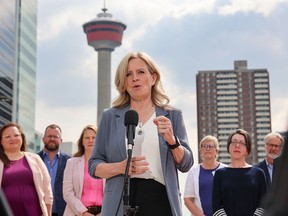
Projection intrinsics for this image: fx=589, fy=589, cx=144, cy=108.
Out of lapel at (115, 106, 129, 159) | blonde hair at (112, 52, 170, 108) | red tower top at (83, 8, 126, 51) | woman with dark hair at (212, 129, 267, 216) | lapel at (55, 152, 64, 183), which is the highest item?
red tower top at (83, 8, 126, 51)

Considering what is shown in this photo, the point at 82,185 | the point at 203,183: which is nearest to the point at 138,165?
the point at 82,185

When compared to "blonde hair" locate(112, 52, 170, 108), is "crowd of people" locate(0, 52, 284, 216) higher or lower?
lower

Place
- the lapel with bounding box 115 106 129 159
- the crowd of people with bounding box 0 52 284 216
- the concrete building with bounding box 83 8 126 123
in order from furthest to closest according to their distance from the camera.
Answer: the concrete building with bounding box 83 8 126 123
the lapel with bounding box 115 106 129 159
the crowd of people with bounding box 0 52 284 216

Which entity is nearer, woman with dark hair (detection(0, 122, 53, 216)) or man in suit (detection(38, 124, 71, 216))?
woman with dark hair (detection(0, 122, 53, 216))

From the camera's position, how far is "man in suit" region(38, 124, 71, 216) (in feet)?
26.9

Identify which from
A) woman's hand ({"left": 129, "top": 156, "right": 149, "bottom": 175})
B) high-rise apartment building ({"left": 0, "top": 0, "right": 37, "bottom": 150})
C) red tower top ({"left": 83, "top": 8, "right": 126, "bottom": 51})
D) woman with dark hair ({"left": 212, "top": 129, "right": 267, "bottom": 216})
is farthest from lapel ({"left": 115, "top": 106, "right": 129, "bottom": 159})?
red tower top ({"left": 83, "top": 8, "right": 126, "bottom": 51})

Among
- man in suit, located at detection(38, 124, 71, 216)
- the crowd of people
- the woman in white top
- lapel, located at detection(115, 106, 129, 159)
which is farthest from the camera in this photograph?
man in suit, located at detection(38, 124, 71, 216)

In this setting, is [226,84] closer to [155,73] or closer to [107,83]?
[107,83]

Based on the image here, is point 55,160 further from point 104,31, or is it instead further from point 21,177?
point 104,31

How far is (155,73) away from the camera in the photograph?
351cm

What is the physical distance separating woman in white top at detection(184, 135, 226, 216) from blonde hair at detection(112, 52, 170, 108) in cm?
456

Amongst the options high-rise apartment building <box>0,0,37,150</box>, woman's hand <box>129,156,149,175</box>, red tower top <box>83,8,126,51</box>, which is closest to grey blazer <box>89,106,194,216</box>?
woman's hand <box>129,156,149,175</box>

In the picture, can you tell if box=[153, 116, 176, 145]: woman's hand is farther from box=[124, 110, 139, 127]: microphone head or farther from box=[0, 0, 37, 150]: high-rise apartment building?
box=[0, 0, 37, 150]: high-rise apartment building

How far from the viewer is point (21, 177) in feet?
20.4
